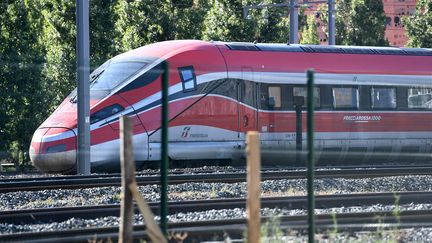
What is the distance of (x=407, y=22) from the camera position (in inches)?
1588

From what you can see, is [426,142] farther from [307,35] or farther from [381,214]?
[307,35]

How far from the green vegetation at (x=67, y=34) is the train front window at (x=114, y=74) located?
7359 millimetres

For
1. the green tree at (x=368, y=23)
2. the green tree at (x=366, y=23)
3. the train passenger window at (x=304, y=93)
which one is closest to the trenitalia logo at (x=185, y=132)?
the train passenger window at (x=304, y=93)

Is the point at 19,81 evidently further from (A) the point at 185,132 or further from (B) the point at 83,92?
(A) the point at 185,132

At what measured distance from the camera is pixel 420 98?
949 inches

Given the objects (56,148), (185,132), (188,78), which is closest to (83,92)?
(56,148)

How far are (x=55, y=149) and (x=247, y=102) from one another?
506 centimetres

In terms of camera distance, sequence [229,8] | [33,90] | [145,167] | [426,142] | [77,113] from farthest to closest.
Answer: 1. [229,8]
2. [33,90]
3. [426,142]
4. [145,167]
5. [77,113]

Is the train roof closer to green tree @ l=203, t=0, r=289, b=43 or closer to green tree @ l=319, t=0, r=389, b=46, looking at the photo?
green tree @ l=203, t=0, r=289, b=43

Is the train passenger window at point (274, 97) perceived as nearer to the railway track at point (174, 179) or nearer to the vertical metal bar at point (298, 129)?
the vertical metal bar at point (298, 129)

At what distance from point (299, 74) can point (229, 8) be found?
1281cm

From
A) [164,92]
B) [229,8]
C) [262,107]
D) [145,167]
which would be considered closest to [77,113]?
[145,167]

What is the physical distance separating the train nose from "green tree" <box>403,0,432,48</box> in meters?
24.0

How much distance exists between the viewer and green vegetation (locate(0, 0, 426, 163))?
2780cm
